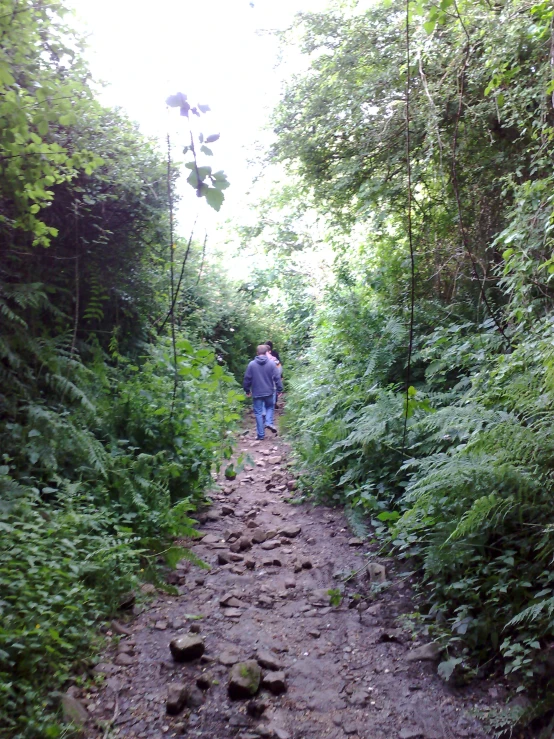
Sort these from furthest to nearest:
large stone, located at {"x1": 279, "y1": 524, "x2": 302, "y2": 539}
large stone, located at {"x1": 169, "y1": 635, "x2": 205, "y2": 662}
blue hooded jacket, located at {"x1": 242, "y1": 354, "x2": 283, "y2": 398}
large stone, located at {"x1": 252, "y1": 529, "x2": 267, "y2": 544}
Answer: blue hooded jacket, located at {"x1": 242, "y1": 354, "x2": 283, "y2": 398}, large stone, located at {"x1": 279, "y1": 524, "x2": 302, "y2": 539}, large stone, located at {"x1": 252, "y1": 529, "x2": 267, "y2": 544}, large stone, located at {"x1": 169, "y1": 635, "x2": 205, "y2": 662}

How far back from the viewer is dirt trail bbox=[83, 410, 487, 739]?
10.1ft

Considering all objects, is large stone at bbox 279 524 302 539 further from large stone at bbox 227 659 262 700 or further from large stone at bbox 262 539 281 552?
large stone at bbox 227 659 262 700

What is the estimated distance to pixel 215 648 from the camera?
151 inches

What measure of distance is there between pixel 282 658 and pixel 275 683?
0.39 m

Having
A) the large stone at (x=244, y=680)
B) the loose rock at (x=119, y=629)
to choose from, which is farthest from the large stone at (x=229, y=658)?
the loose rock at (x=119, y=629)

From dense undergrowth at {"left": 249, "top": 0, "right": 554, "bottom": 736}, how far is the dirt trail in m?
0.31

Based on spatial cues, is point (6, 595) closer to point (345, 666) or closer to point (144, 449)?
point (345, 666)

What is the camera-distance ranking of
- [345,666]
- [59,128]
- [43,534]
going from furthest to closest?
[59,128]
[43,534]
[345,666]

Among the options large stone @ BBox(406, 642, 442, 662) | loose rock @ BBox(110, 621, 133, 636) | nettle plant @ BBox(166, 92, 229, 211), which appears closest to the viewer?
nettle plant @ BBox(166, 92, 229, 211)

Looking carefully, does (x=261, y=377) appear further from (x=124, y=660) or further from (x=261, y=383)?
(x=124, y=660)

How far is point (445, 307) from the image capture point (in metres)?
7.96

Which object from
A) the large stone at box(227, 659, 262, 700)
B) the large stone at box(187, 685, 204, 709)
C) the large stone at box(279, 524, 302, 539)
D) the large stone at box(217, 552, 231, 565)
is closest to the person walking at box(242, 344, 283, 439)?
the large stone at box(279, 524, 302, 539)

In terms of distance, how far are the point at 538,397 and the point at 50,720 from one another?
3785mm

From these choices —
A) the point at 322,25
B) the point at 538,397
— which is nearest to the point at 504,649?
the point at 538,397
